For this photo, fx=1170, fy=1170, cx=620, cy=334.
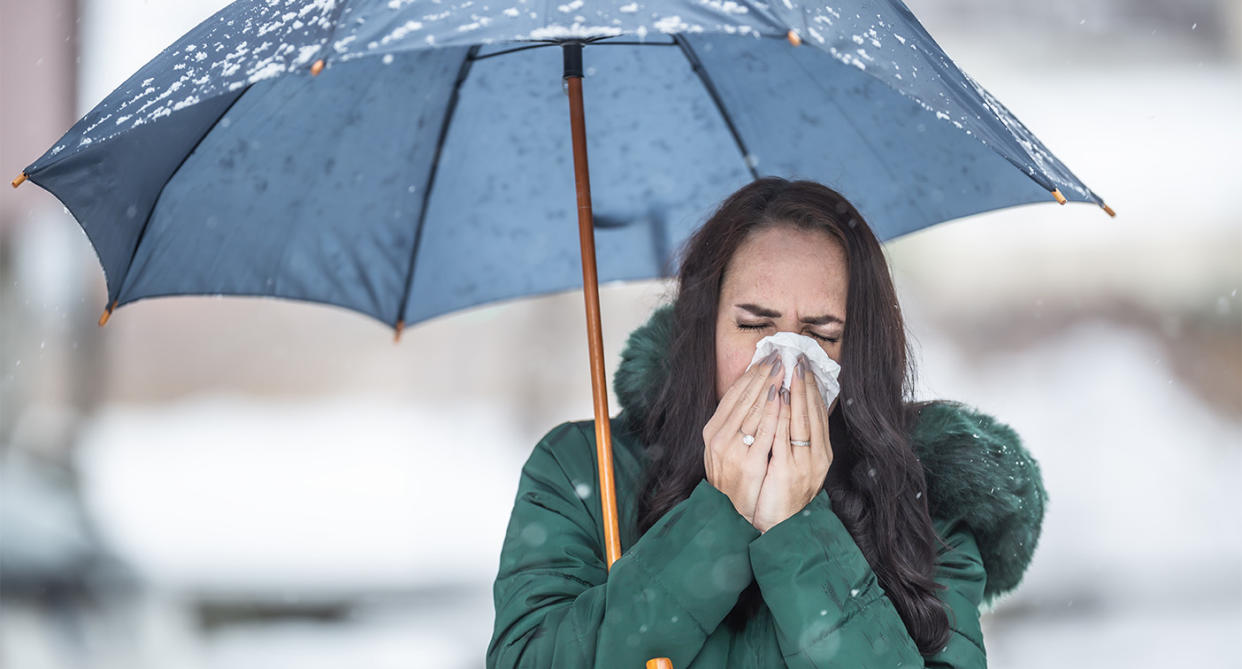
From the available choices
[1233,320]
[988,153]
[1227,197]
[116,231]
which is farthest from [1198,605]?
[116,231]

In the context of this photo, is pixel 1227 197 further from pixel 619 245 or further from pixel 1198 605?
pixel 619 245

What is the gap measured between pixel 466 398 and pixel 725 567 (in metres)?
4.28

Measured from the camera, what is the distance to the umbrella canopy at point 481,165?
6.66ft

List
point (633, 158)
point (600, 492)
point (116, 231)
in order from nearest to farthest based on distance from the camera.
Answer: point (600, 492) < point (116, 231) < point (633, 158)

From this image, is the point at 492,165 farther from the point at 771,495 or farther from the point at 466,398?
the point at 466,398

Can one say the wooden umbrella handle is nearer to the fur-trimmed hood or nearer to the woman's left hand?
the fur-trimmed hood

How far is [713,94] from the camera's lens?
2.35m

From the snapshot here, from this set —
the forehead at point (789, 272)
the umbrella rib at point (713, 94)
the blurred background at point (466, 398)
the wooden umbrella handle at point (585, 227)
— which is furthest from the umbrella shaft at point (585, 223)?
the blurred background at point (466, 398)

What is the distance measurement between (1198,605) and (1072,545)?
0.70 m

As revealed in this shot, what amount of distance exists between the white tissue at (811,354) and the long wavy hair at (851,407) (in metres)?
0.12

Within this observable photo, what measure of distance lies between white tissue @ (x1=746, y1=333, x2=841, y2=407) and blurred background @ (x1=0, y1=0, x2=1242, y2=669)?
3815mm

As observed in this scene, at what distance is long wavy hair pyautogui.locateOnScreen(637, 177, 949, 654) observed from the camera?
1.69m

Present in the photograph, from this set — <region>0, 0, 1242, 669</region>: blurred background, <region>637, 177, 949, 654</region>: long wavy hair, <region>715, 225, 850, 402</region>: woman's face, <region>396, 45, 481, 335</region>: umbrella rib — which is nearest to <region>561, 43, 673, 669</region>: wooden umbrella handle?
<region>637, 177, 949, 654</region>: long wavy hair

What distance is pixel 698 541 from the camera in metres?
1.53
